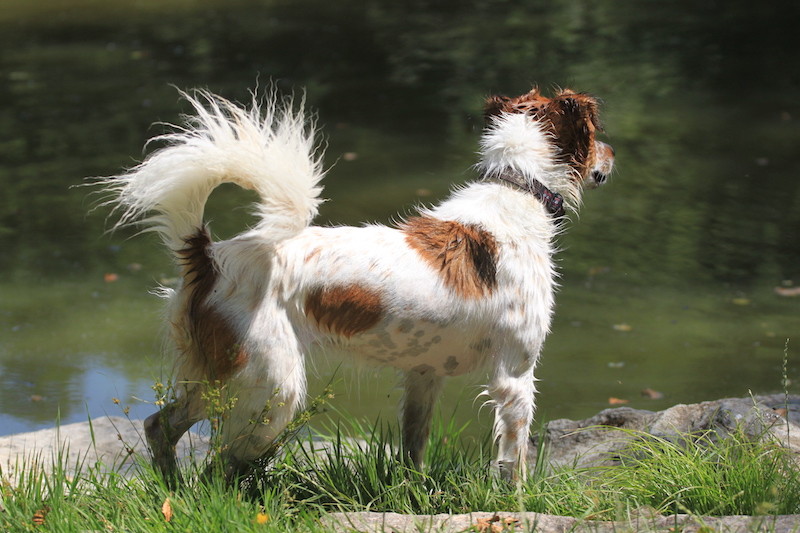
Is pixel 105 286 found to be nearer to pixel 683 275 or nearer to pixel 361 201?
pixel 361 201

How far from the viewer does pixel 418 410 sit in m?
4.53

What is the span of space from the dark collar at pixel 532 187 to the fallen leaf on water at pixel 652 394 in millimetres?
2055

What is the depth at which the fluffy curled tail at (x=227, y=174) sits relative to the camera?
154 inches

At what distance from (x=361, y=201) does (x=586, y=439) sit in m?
4.14

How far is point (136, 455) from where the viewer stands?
4008 millimetres

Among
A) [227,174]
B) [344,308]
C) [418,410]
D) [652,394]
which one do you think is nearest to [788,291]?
[652,394]

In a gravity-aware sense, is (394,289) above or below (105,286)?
above

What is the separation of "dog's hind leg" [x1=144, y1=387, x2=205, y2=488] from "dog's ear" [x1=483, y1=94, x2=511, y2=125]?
1.75 m

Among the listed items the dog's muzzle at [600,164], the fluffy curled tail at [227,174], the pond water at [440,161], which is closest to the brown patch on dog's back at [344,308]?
the fluffy curled tail at [227,174]

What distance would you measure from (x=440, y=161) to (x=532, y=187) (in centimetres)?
544

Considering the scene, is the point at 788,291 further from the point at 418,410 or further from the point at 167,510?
the point at 167,510

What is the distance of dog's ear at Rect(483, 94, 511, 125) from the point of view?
14.8 feet

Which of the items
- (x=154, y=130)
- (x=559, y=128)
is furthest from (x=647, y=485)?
(x=154, y=130)

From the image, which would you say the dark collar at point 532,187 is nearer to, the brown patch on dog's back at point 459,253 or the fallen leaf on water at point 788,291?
the brown patch on dog's back at point 459,253
